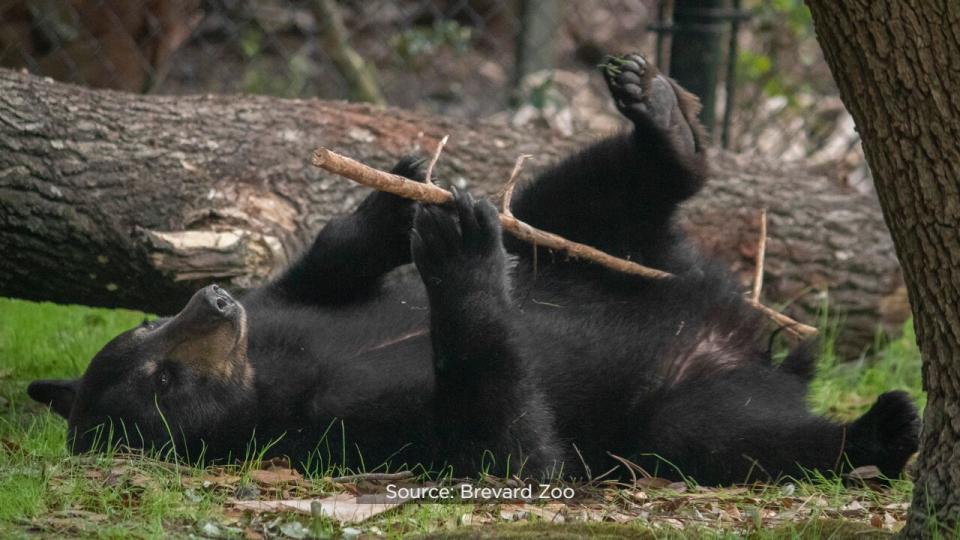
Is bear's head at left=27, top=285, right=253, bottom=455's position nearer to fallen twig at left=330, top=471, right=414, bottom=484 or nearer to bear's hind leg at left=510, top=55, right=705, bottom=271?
fallen twig at left=330, top=471, right=414, bottom=484

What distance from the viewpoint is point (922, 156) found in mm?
2598

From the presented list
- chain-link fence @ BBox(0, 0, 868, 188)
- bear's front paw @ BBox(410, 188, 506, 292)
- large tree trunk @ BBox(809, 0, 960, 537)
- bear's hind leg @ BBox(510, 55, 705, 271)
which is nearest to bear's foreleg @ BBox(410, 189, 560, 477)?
bear's front paw @ BBox(410, 188, 506, 292)

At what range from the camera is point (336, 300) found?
14.0 feet

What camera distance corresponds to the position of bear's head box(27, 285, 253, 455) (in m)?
3.61

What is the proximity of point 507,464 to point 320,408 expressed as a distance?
638 mm

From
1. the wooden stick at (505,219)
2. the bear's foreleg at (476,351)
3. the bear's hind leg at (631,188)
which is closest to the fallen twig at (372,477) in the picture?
the bear's foreleg at (476,351)

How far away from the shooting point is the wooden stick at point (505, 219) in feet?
11.3

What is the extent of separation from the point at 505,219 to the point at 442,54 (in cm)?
771

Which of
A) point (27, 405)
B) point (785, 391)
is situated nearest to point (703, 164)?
point (785, 391)

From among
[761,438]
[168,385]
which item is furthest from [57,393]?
[761,438]

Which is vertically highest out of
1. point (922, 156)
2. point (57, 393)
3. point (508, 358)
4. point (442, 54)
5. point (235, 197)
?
point (442, 54)

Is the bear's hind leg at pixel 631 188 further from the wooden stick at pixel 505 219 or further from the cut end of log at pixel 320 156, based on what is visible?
the cut end of log at pixel 320 156

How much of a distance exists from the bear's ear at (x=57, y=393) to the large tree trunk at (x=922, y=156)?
2.55 meters

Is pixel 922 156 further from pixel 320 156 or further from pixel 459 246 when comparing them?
pixel 320 156
